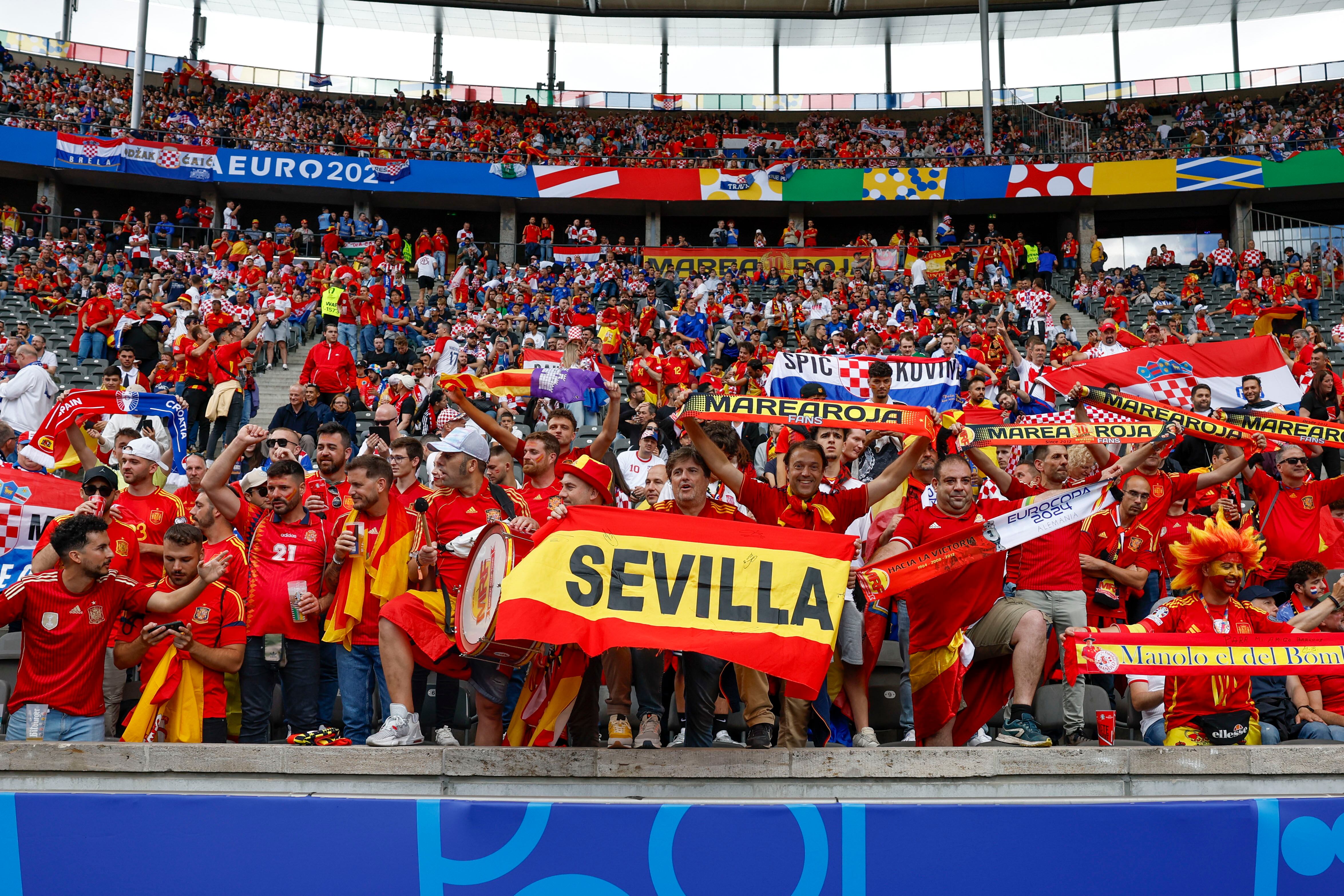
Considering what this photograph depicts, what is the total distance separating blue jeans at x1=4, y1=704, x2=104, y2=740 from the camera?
5016mm

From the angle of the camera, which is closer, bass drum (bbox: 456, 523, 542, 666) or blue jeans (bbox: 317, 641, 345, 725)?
bass drum (bbox: 456, 523, 542, 666)

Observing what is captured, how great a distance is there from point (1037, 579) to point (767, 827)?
2521 mm

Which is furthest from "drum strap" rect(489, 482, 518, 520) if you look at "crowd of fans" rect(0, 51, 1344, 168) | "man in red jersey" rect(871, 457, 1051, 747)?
"crowd of fans" rect(0, 51, 1344, 168)

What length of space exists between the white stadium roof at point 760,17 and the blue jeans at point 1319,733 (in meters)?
33.2

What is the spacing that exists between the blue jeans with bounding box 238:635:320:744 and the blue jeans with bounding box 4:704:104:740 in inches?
27.2

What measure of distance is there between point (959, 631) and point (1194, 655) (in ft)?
3.54

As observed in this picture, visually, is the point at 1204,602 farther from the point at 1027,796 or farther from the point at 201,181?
the point at 201,181

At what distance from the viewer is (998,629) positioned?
18.1 ft

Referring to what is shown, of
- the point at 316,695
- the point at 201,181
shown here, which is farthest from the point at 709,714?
the point at 201,181

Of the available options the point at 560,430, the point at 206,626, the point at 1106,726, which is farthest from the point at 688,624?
the point at 206,626

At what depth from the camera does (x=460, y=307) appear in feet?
71.7

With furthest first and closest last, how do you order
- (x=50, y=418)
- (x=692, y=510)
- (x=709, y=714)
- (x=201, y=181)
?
(x=201, y=181) < (x=50, y=418) < (x=692, y=510) < (x=709, y=714)

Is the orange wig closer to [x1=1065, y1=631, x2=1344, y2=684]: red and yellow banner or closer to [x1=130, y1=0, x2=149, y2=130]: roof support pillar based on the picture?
[x1=1065, y1=631, x2=1344, y2=684]: red and yellow banner

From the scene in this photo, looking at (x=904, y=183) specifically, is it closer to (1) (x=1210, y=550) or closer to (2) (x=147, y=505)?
(1) (x=1210, y=550)
